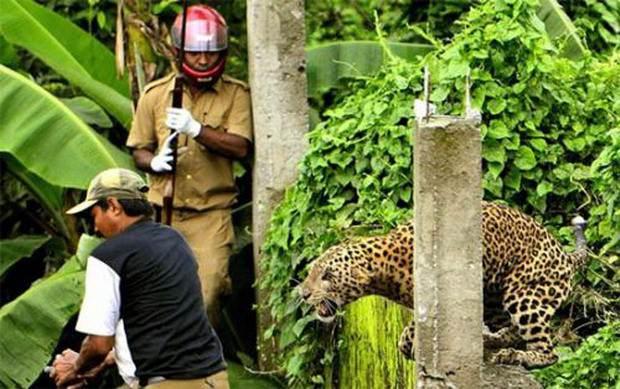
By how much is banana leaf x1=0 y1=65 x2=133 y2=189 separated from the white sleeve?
3537 millimetres

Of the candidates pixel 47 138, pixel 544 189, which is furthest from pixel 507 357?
pixel 47 138

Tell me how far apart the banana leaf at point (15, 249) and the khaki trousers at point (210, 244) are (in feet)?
5.98

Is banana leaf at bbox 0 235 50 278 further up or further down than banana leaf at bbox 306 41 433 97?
further down

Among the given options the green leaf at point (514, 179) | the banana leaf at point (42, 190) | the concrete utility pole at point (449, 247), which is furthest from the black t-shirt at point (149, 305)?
the banana leaf at point (42, 190)

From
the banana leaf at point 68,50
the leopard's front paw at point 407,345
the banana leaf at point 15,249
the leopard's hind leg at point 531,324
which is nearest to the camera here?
the leopard's hind leg at point 531,324

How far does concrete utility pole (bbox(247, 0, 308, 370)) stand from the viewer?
10.7 m

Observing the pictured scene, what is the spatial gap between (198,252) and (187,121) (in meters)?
0.87

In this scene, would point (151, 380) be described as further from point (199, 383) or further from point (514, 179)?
point (514, 179)

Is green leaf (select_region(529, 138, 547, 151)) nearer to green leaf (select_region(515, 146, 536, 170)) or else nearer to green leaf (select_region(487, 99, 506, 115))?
green leaf (select_region(515, 146, 536, 170))

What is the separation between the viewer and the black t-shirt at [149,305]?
727 centimetres

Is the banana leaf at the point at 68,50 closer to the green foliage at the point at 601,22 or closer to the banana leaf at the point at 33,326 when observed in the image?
the banana leaf at the point at 33,326

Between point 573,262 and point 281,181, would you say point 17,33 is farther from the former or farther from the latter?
point 573,262

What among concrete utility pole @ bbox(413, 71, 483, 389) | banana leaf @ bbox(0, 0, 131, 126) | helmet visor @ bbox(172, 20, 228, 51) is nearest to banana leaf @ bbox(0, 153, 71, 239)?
banana leaf @ bbox(0, 0, 131, 126)

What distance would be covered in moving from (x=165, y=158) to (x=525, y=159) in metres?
2.20
